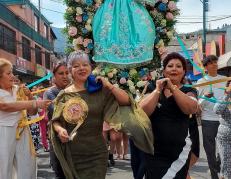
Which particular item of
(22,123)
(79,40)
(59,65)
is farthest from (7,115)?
(79,40)

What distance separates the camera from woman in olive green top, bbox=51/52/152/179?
3.71 meters

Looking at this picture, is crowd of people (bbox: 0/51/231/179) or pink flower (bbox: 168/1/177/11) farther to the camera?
pink flower (bbox: 168/1/177/11)

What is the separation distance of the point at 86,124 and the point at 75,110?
167mm

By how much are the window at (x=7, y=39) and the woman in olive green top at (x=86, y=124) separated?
95.5 feet

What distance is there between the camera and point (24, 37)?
3988cm

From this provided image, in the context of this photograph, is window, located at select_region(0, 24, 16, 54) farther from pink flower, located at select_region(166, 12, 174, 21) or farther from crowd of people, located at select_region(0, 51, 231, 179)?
crowd of people, located at select_region(0, 51, 231, 179)

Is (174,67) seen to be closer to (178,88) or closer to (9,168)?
(178,88)

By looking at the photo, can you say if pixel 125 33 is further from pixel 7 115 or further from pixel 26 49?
pixel 26 49

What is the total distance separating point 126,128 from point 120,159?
5.69 metres

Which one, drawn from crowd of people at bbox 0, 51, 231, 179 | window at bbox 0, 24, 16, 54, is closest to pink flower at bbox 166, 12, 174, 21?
crowd of people at bbox 0, 51, 231, 179

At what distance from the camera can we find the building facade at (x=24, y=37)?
33.2 metres

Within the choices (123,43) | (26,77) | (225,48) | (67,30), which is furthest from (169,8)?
(26,77)

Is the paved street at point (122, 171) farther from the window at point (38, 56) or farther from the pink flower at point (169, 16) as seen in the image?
the window at point (38, 56)

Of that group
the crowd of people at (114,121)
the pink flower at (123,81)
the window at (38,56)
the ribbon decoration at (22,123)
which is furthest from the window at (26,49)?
the crowd of people at (114,121)
